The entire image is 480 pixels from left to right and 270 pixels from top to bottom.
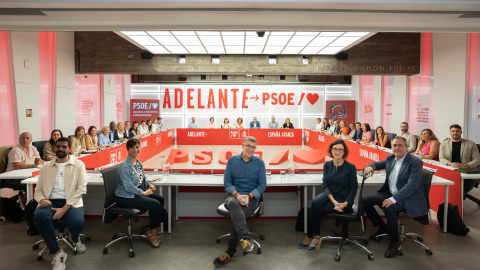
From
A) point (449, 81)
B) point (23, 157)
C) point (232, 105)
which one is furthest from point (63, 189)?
A: point (232, 105)

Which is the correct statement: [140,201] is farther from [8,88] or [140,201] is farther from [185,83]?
[185,83]

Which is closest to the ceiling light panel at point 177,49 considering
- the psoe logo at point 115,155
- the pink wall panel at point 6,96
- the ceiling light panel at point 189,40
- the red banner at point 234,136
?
the ceiling light panel at point 189,40

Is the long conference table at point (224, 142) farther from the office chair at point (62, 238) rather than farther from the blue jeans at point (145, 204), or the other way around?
the office chair at point (62, 238)

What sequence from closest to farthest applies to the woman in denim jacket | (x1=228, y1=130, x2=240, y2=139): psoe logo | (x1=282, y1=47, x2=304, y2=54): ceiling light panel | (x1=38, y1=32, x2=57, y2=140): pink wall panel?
the woman in denim jacket
(x1=38, y1=32, x2=57, y2=140): pink wall panel
(x1=282, y1=47, x2=304, y2=54): ceiling light panel
(x1=228, y1=130, x2=240, y2=139): psoe logo

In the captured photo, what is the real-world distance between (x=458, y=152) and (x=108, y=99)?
11.7 meters

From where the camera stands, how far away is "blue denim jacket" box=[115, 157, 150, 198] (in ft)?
12.0

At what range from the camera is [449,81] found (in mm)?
9109

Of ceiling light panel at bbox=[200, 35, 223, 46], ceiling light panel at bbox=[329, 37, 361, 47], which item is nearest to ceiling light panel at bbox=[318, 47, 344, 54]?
ceiling light panel at bbox=[329, 37, 361, 47]

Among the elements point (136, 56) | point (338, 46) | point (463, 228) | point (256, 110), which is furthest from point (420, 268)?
point (256, 110)

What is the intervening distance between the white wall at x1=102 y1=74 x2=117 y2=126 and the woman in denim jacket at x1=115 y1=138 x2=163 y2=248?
31.8 ft

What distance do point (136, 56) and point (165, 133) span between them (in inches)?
132

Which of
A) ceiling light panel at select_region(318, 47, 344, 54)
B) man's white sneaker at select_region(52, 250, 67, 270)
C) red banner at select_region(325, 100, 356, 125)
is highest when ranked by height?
ceiling light panel at select_region(318, 47, 344, 54)

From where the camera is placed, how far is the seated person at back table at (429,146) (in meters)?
5.73

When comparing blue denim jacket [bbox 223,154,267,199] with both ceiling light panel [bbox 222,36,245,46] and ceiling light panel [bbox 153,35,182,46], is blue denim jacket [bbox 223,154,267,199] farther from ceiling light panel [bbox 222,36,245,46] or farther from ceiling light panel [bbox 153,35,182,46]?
ceiling light panel [bbox 153,35,182,46]
